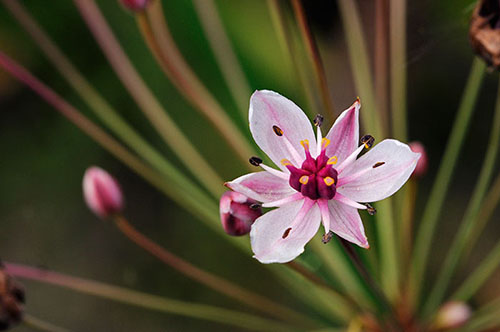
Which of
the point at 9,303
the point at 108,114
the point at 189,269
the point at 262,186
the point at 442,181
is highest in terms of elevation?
the point at 442,181

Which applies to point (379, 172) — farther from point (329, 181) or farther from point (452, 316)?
point (452, 316)

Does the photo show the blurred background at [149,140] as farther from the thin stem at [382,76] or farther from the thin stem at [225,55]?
the thin stem at [382,76]

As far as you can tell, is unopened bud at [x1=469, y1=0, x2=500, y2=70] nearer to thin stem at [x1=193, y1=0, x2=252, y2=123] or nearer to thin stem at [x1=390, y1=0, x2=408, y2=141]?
thin stem at [x1=390, y1=0, x2=408, y2=141]

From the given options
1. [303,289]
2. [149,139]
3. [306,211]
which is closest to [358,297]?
[303,289]

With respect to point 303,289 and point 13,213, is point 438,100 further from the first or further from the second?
point 13,213

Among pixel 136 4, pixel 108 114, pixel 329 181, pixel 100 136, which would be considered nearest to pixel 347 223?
pixel 329 181

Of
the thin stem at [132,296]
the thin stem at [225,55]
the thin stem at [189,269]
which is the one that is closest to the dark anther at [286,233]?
the thin stem at [189,269]
